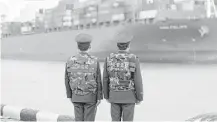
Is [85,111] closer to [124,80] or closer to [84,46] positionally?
[124,80]

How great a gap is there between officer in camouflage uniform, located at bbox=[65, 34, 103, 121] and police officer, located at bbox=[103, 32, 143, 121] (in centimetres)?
12

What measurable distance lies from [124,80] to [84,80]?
356mm

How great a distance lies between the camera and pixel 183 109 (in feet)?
20.7

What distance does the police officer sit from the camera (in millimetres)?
2770

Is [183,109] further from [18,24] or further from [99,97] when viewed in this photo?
[18,24]

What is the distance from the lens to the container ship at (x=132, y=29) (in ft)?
55.8

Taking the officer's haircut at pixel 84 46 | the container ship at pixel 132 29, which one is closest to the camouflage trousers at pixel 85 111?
the officer's haircut at pixel 84 46

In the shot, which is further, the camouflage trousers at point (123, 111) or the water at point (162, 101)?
the water at point (162, 101)

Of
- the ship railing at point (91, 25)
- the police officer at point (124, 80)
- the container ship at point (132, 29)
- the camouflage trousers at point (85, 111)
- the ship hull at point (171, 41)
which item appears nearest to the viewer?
the police officer at point (124, 80)

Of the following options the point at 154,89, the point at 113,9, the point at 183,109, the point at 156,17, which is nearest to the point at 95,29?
the point at 113,9

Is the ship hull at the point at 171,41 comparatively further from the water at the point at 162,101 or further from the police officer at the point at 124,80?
the police officer at the point at 124,80

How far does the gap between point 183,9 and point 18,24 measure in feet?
69.3

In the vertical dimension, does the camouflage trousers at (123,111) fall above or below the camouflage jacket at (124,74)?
below

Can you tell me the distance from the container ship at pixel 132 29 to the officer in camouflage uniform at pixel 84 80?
14.0 metres
